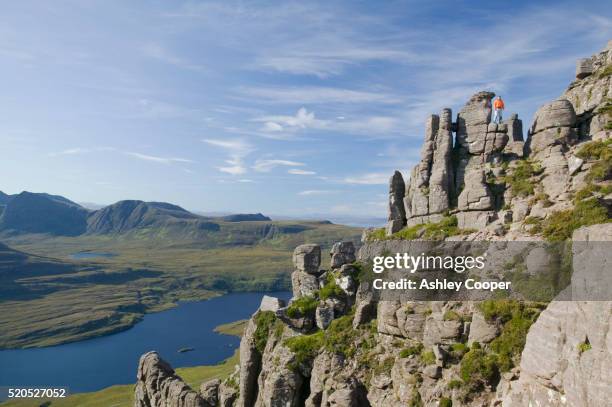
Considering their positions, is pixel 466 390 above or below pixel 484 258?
below

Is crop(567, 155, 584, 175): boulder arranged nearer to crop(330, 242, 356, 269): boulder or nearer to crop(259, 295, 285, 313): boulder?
crop(330, 242, 356, 269): boulder

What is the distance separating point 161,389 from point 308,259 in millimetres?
31386

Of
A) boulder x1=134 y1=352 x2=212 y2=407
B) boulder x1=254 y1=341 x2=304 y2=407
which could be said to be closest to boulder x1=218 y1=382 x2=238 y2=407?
boulder x1=134 y1=352 x2=212 y2=407

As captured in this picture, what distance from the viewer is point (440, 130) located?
178ft

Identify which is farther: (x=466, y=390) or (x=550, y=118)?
(x=550, y=118)

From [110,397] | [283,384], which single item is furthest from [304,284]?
[110,397]

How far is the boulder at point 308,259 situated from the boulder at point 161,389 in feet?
77.8

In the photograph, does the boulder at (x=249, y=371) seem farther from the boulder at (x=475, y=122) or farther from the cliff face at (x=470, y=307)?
the boulder at (x=475, y=122)

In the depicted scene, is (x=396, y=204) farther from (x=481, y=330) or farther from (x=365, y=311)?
(x=481, y=330)

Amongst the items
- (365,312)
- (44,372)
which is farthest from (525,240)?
(44,372)

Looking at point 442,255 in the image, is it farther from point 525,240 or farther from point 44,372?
point 44,372

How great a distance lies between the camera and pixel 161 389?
63.9 m

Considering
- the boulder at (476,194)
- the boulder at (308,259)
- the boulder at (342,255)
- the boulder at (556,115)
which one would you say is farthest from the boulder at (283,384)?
the boulder at (556,115)

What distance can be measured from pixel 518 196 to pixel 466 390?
71.5 ft
